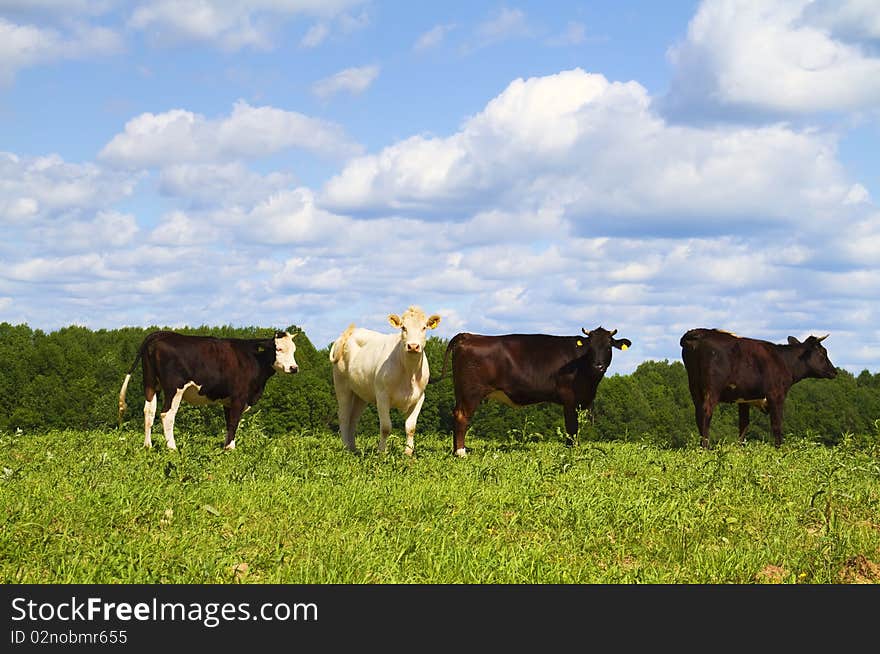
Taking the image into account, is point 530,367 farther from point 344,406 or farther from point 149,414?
point 149,414

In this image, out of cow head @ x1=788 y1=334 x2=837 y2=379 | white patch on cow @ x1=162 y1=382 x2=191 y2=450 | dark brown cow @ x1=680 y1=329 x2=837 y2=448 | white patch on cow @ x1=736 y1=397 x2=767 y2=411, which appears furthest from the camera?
cow head @ x1=788 y1=334 x2=837 y2=379

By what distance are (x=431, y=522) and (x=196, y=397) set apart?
11648 millimetres

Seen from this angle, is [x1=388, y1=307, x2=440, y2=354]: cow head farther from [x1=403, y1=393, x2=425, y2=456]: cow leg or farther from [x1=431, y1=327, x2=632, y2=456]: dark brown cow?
[x1=431, y1=327, x2=632, y2=456]: dark brown cow

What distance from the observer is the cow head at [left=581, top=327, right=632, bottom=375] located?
1791 centimetres

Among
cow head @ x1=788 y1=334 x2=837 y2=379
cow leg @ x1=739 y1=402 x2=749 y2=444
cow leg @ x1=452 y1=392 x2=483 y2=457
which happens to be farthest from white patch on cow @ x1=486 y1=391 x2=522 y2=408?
cow head @ x1=788 y1=334 x2=837 y2=379

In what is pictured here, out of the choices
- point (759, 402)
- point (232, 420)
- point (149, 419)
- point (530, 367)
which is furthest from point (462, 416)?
point (759, 402)

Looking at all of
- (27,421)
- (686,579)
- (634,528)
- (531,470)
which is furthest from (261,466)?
(27,421)

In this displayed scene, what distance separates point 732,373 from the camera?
1980cm

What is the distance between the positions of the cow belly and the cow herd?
0.07ft

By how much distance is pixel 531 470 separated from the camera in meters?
12.3

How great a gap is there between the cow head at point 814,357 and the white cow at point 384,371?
34.0 ft

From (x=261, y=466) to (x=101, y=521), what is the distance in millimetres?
3580
